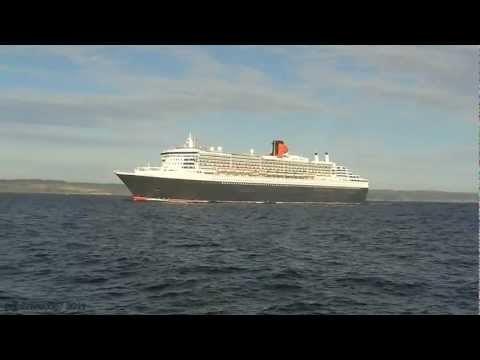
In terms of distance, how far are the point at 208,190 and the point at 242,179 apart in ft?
25.9

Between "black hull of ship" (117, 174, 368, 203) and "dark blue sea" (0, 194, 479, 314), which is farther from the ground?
"black hull of ship" (117, 174, 368, 203)

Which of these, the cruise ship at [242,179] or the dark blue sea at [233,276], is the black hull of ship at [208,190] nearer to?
the cruise ship at [242,179]

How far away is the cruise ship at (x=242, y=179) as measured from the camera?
212ft

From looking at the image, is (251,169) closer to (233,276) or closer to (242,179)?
(242,179)

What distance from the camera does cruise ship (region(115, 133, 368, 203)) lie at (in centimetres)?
6469

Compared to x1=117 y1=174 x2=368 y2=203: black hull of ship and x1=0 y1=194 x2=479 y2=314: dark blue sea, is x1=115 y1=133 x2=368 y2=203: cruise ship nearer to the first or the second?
x1=117 y1=174 x2=368 y2=203: black hull of ship

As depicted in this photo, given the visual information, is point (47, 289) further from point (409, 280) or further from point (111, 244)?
point (409, 280)

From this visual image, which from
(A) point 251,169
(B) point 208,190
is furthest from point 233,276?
(A) point 251,169

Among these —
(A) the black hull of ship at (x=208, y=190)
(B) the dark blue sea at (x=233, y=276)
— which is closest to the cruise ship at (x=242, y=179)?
(A) the black hull of ship at (x=208, y=190)

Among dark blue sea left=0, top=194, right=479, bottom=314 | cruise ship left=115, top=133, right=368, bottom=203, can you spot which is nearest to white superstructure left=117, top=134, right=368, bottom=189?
cruise ship left=115, top=133, right=368, bottom=203

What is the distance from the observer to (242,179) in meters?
71.1
